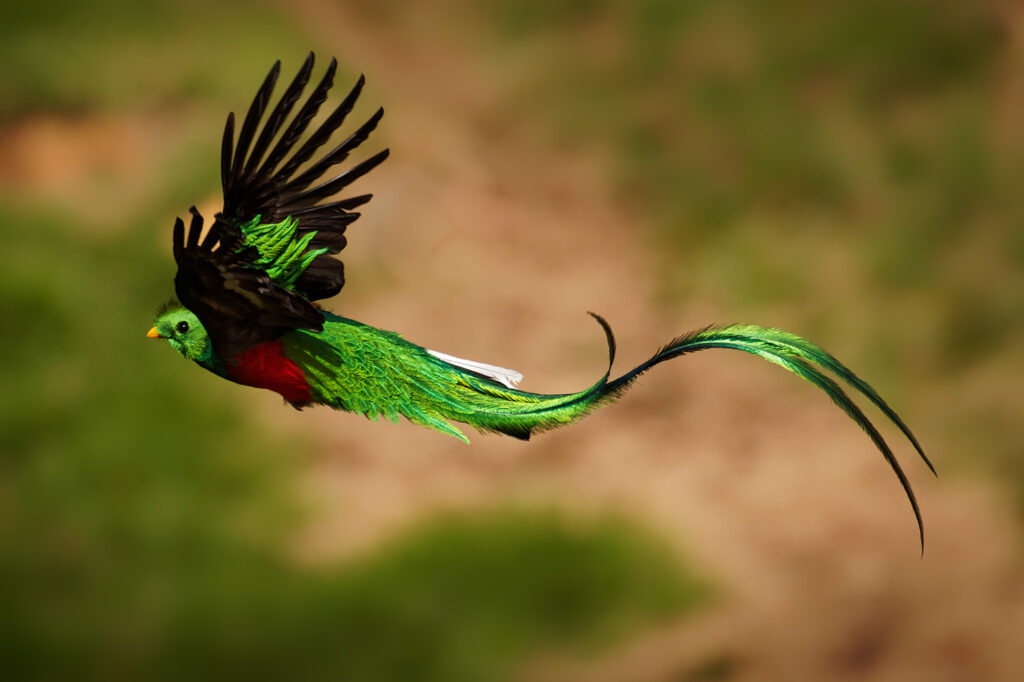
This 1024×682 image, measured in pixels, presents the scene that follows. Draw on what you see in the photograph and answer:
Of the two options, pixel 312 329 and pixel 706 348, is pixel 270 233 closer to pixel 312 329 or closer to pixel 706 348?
pixel 312 329

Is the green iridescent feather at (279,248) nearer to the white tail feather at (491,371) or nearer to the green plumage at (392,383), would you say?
the green plumage at (392,383)

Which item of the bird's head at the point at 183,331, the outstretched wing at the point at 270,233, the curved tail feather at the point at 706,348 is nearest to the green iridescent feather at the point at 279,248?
the outstretched wing at the point at 270,233

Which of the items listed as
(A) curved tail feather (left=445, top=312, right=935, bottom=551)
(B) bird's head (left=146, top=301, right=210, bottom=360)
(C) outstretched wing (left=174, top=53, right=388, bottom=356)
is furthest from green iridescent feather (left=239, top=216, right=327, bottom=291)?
(A) curved tail feather (left=445, top=312, right=935, bottom=551)

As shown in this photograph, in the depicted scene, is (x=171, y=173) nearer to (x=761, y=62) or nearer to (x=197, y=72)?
(x=197, y=72)

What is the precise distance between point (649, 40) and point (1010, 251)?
107 centimetres

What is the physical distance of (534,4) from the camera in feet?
9.00

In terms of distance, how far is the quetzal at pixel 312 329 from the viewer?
1.16 m

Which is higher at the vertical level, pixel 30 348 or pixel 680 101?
pixel 680 101

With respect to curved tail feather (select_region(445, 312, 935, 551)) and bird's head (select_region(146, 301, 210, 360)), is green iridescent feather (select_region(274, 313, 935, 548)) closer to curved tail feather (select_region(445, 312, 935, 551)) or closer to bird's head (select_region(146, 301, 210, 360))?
curved tail feather (select_region(445, 312, 935, 551))

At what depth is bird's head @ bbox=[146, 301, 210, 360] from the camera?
1272 mm

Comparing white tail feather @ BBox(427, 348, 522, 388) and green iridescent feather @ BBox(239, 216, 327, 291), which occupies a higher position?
white tail feather @ BBox(427, 348, 522, 388)

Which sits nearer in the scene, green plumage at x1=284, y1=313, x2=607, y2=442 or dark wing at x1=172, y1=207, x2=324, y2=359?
dark wing at x1=172, y1=207, x2=324, y2=359

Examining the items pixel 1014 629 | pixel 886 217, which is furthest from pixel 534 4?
pixel 1014 629

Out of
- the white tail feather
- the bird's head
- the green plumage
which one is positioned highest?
the white tail feather
